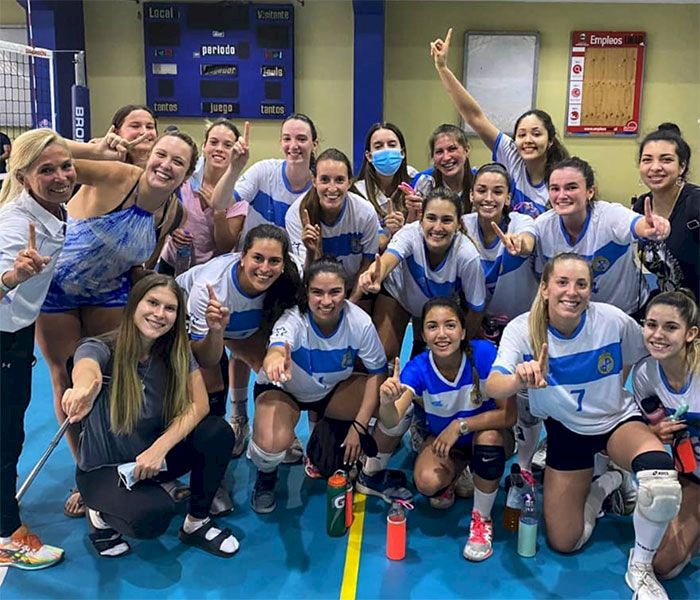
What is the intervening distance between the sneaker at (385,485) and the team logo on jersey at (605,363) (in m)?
1.15

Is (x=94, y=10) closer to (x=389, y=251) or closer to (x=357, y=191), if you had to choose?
(x=357, y=191)

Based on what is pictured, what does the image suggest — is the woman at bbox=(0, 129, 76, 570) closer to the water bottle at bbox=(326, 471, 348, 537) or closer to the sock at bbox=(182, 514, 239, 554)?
the sock at bbox=(182, 514, 239, 554)

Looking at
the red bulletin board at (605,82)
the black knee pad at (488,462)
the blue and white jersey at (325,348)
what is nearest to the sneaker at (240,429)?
the blue and white jersey at (325,348)

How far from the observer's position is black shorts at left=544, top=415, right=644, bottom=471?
301cm

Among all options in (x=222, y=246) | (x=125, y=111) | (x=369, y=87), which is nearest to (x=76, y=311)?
(x=222, y=246)

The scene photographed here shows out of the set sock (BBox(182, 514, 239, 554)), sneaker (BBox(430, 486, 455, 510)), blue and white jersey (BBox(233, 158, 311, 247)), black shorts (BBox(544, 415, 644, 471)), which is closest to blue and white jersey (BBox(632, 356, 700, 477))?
black shorts (BBox(544, 415, 644, 471))

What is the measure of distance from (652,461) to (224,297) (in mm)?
2061

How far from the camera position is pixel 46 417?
4.34m

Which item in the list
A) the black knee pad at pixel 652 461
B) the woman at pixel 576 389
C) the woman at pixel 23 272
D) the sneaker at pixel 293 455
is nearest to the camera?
the woman at pixel 23 272

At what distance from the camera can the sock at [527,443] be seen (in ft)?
11.4

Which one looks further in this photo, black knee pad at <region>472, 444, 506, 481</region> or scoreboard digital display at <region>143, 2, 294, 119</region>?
scoreboard digital display at <region>143, 2, 294, 119</region>

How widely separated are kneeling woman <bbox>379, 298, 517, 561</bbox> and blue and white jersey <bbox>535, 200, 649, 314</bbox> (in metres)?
0.63

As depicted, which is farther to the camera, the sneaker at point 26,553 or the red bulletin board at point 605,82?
the red bulletin board at point 605,82

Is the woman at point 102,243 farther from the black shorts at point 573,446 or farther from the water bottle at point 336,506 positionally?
the black shorts at point 573,446
